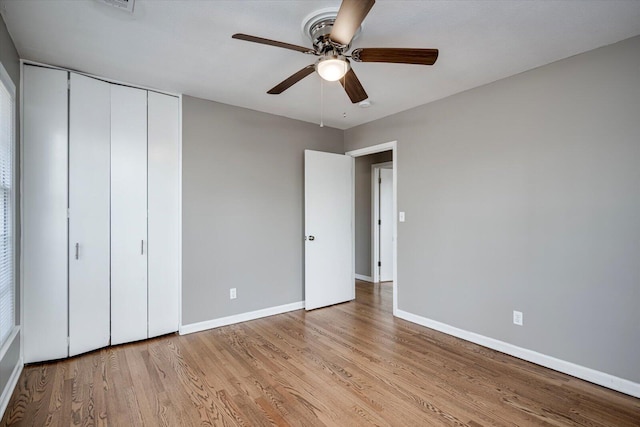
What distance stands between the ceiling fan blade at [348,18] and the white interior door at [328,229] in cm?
240

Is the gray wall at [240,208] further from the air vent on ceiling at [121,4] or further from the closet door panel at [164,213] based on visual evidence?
the air vent on ceiling at [121,4]

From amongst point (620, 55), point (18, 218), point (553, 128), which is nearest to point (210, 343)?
point (18, 218)

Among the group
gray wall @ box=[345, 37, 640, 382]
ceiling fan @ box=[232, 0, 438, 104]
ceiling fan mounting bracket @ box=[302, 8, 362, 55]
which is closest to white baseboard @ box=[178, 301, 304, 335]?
gray wall @ box=[345, 37, 640, 382]

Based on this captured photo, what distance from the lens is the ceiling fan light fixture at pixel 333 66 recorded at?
1888mm

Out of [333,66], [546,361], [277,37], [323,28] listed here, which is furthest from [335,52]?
[546,361]

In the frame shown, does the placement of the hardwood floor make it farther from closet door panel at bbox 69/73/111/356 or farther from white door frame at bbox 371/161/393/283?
white door frame at bbox 371/161/393/283

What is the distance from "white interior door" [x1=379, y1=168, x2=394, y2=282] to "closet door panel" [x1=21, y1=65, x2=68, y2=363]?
4566 mm

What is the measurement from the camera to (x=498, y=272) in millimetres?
2926

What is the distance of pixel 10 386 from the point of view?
2184 millimetres

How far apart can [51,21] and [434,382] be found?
12.0 ft

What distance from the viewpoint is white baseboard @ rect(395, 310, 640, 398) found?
87.6 inches

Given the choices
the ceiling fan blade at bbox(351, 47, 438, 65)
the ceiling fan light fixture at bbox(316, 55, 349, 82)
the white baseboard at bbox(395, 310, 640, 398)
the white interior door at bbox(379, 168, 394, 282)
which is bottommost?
the white baseboard at bbox(395, 310, 640, 398)

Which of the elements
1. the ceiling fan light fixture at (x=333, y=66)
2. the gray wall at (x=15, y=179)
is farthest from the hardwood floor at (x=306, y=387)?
the ceiling fan light fixture at (x=333, y=66)

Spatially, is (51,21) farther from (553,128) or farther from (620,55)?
(620,55)
